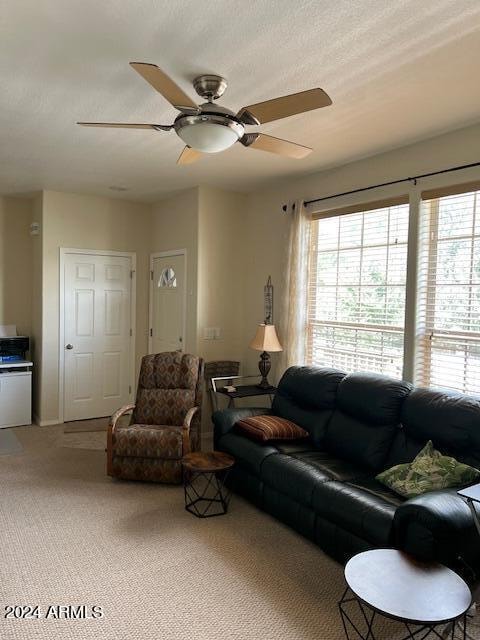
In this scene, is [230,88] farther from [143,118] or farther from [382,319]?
[382,319]

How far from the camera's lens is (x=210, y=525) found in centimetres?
321

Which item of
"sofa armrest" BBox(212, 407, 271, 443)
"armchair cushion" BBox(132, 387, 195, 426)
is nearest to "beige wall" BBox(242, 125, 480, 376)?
"sofa armrest" BBox(212, 407, 271, 443)

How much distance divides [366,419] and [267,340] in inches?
54.9

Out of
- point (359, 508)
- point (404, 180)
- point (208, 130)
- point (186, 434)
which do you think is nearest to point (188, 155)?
point (208, 130)

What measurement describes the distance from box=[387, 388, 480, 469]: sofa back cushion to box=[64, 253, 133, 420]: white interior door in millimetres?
3877

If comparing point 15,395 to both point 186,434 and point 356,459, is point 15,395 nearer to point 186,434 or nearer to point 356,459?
point 186,434

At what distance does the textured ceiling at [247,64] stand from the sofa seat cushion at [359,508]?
2245 millimetres

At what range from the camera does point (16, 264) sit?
5887 millimetres

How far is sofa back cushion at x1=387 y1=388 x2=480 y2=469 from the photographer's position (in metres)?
2.72

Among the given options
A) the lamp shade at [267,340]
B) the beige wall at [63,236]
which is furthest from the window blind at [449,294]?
the beige wall at [63,236]

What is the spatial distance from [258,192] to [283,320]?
1515mm

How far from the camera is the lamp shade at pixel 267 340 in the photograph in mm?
4441

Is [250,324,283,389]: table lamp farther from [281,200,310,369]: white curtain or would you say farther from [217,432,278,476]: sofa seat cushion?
[217,432,278,476]: sofa seat cushion

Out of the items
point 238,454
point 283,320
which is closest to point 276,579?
point 238,454
